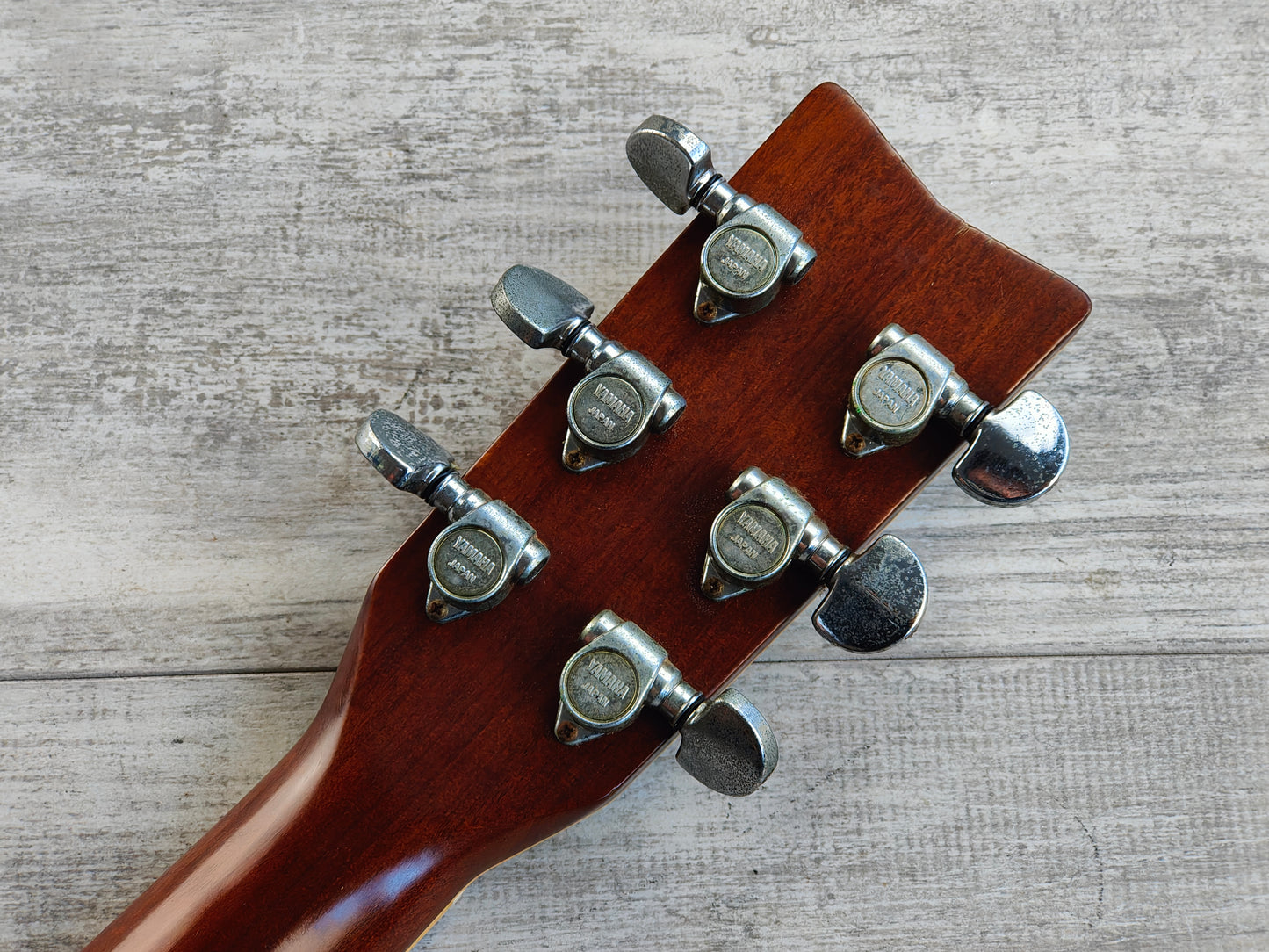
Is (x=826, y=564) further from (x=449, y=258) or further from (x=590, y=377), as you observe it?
(x=449, y=258)

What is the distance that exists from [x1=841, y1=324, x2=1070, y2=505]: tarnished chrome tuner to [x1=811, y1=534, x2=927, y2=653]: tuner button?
0.22ft

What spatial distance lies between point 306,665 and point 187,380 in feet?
0.92

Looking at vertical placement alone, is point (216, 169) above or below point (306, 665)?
above

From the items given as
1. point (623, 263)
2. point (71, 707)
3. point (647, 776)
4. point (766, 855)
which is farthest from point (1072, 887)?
point (71, 707)

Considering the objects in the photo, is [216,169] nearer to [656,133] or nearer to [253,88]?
[253,88]

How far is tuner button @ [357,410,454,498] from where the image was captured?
650 mm

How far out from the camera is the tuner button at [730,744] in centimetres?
64

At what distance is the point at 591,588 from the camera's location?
694 mm

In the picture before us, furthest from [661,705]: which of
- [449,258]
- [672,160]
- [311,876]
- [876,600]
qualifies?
[449,258]

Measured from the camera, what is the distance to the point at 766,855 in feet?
2.89

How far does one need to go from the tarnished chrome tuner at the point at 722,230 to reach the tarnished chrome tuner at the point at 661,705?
0.23m

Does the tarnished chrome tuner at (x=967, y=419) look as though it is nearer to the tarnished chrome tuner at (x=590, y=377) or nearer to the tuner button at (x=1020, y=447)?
the tuner button at (x=1020, y=447)

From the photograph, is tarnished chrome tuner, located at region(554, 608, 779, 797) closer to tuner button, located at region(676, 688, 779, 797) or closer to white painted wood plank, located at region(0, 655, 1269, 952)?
tuner button, located at region(676, 688, 779, 797)

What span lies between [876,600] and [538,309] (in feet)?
0.94
